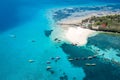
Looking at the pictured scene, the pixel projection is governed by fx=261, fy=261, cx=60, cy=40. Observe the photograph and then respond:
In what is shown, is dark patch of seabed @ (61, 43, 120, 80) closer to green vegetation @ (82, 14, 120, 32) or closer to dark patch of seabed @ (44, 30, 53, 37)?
dark patch of seabed @ (44, 30, 53, 37)

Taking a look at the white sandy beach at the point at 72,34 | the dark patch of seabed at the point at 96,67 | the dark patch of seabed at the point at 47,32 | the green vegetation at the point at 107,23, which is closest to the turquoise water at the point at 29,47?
the dark patch of seabed at the point at 96,67

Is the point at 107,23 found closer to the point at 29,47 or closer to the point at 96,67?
the point at 96,67

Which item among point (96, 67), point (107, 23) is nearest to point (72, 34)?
point (107, 23)

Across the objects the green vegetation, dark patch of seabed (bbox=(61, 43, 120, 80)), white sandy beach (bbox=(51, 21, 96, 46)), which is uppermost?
the green vegetation

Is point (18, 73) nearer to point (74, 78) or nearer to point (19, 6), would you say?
point (74, 78)

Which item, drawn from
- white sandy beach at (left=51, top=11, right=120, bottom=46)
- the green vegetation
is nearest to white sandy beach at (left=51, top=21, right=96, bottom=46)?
white sandy beach at (left=51, top=11, right=120, bottom=46)

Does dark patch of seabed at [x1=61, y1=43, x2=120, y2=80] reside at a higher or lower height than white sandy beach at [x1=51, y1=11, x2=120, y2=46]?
lower
